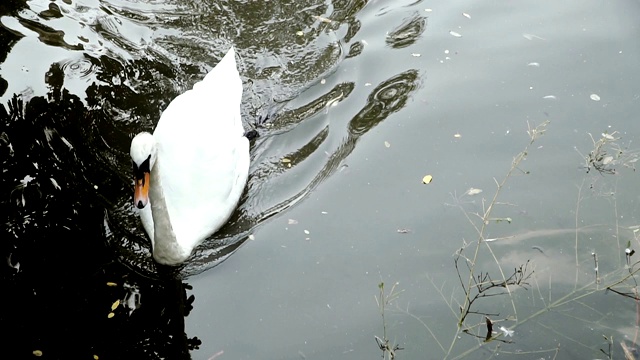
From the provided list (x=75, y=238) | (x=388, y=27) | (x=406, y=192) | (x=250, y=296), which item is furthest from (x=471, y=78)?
(x=75, y=238)

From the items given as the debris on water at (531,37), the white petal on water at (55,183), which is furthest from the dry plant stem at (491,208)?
the white petal on water at (55,183)

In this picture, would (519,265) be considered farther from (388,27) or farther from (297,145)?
(388,27)

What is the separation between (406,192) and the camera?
6.10 metres

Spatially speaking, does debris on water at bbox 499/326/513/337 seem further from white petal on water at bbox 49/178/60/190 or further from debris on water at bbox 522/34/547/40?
debris on water at bbox 522/34/547/40

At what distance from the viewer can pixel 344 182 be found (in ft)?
20.3

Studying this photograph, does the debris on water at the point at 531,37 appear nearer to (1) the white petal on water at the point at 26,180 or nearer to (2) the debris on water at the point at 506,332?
(2) the debris on water at the point at 506,332

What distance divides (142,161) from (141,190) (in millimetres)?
208

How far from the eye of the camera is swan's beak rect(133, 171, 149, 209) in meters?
5.06

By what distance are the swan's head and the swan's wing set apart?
0.45 m

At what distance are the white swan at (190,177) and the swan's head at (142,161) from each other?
0.05 m

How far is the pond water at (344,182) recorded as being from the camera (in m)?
5.14

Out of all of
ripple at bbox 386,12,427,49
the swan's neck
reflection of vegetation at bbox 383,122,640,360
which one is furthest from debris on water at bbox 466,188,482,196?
the swan's neck

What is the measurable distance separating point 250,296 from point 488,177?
2.14 metres

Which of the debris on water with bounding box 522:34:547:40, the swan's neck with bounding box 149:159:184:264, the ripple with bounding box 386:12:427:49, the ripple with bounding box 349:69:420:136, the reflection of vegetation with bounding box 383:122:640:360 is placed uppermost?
the swan's neck with bounding box 149:159:184:264
